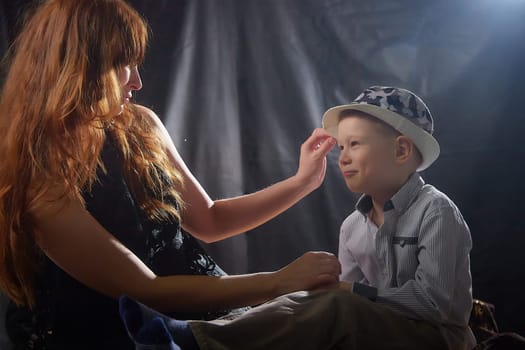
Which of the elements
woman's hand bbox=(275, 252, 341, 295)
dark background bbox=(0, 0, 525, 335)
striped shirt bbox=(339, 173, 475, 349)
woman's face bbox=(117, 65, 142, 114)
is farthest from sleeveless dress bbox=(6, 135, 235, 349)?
dark background bbox=(0, 0, 525, 335)

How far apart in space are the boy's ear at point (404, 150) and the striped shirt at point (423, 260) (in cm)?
6

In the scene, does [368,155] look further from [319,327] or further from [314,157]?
[319,327]

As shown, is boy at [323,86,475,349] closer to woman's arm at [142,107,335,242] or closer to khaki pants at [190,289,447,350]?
khaki pants at [190,289,447,350]

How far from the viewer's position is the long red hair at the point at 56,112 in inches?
60.1

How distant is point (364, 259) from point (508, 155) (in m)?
0.86

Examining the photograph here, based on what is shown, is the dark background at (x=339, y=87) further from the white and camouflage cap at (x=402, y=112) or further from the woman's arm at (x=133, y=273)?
the woman's arm at (x=133, y=273)

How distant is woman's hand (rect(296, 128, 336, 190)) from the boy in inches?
5.2

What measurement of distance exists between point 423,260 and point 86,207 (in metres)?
0.76

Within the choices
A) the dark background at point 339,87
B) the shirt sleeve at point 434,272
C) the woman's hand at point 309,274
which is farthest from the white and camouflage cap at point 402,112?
the dark background at point 339,87

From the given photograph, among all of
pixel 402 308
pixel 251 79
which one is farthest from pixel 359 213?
pixel 251 79

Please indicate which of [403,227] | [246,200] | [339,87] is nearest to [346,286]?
[403,227]

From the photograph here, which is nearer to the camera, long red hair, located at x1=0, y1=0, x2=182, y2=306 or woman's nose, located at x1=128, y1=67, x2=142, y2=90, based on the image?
long red hair, located at x1=0, y1=0, x2=182, y2=306

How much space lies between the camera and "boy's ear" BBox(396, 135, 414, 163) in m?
1.71

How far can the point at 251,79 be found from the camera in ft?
7.93
